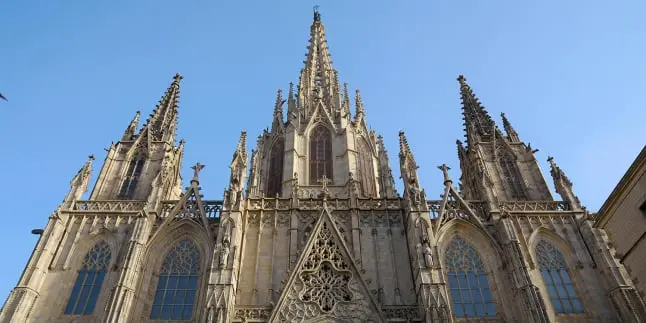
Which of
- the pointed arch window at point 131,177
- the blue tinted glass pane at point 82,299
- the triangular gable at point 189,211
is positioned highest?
the pointed arch window at point 131,177

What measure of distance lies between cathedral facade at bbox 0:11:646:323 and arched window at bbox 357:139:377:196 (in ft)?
2.53

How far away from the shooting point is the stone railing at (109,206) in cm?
2247

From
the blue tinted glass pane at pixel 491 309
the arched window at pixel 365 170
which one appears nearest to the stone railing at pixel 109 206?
the arched window at pixel 365 170

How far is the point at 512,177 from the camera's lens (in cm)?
2572

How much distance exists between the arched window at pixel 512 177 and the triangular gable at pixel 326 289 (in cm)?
1038

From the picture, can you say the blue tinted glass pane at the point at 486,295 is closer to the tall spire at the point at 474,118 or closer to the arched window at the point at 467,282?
the arched window at the point at 467,282

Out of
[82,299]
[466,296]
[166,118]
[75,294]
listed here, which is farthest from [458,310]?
[166,118]

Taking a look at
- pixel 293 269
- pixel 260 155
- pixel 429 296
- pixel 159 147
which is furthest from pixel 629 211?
pixel 159 147

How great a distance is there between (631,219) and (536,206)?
917 centimetres

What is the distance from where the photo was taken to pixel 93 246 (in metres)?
21.3

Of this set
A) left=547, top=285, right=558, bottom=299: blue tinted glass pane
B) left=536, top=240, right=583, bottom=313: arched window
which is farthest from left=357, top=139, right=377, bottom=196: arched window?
left=547, top=285, right=558, bottom=299: blue tinted glass pane

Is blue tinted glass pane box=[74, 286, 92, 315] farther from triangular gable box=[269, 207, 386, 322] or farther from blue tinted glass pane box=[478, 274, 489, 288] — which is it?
blue tinted glass pane box=[478, 274, 489, 288]

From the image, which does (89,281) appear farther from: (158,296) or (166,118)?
(166,118)

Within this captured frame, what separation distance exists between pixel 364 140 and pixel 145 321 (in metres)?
17.3
